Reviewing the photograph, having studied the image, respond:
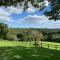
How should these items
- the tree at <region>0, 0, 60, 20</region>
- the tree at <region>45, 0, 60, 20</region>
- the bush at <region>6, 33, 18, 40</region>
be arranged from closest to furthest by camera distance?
the tree at <region>0, 0, 60, 20</region>, the tree at <region>45, 0, 60, 20</region>, the bush at <region>6, 33, 18, 40</region>

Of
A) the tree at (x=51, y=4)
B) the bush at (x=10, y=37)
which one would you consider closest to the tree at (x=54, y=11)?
the tree at (x=51, y=4)

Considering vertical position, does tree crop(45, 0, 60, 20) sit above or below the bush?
A: above

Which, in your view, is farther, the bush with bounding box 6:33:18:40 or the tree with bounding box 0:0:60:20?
the bush with bounding box 6:33:18:40

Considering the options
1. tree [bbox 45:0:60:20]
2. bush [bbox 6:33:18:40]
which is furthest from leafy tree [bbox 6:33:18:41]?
tree [bbox 45:0:60:20]

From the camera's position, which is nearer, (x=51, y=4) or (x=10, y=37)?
(x=51, y=4)

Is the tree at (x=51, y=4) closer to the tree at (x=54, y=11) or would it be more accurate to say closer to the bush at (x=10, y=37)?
the tree at (x=54, y=11)

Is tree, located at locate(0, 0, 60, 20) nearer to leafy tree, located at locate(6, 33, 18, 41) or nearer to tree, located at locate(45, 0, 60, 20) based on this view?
tree, located at locate(45, 0, 60, 20)

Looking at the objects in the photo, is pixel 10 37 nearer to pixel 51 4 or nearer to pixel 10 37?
pixel 10 37

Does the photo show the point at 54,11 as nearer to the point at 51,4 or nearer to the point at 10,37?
the point at 51,4

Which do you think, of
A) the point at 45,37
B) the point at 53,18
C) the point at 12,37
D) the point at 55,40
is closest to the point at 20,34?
the point at 12,37

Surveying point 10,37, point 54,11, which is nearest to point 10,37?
point 10,37

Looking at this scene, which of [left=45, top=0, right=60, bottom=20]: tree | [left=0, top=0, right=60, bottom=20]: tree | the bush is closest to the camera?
[left=0, top=0, right=60, bottom=20]: tree

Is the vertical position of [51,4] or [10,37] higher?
[51,4]

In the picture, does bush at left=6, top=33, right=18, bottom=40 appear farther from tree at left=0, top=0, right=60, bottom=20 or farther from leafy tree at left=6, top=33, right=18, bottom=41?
tree at left=0, top=0, right=60, bottom=20
